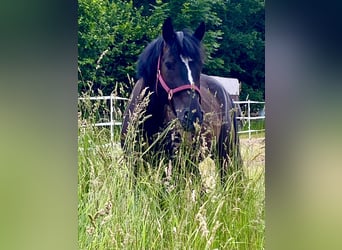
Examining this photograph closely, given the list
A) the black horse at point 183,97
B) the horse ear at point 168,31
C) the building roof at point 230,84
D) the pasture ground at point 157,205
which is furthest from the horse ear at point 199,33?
the pasture ground at point 157,205

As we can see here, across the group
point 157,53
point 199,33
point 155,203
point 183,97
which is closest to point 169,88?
point 183,97

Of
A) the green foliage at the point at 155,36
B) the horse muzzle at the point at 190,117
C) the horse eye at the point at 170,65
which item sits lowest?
the horse muzzle at the point at 190,117

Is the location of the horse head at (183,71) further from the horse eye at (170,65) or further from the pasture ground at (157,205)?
the pasture ground at (157,205)

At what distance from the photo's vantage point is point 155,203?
2.30m

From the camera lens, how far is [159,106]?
2.30 metres

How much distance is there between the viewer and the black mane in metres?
2.27

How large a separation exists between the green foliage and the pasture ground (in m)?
0.30

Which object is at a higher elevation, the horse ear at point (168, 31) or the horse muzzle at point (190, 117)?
the horse ear at point (168, 31)

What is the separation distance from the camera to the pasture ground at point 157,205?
7.46ft

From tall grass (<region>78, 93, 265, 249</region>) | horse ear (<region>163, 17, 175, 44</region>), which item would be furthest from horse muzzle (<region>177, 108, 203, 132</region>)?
horse ear (<region>163, 17, 175, 44</region>)

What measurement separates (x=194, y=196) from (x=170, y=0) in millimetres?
1002

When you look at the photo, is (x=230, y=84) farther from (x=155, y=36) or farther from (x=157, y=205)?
(x=157, y=205)

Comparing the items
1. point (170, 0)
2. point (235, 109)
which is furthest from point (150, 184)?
point (170, 0)

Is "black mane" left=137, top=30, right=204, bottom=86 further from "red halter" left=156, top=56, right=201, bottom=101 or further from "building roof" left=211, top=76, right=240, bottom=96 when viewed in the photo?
"building roof" left=211, top=76, right=240, bottom=96
